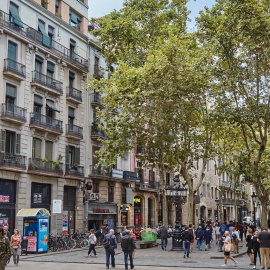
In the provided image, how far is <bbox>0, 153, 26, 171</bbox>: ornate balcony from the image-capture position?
30.1 metres

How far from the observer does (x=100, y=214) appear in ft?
137

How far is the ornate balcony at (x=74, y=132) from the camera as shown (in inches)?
1485

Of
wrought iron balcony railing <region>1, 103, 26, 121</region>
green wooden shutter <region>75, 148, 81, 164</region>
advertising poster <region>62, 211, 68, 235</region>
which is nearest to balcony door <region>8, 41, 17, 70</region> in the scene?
wrought iron balcony railing <region>1, 103, 26, 121</region>

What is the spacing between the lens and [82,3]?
4166 cm

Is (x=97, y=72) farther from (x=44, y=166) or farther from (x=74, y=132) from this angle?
(x=44, y=166)

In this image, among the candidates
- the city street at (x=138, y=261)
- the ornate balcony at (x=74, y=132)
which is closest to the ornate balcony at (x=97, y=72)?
the ornate balcony at (x=74, y=132)

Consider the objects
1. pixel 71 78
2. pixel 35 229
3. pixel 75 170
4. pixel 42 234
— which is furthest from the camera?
pixel 71 78

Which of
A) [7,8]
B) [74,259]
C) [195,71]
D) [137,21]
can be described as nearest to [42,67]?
[7,8]

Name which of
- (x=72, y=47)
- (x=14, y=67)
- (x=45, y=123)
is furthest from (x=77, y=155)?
(x=14, y=67)

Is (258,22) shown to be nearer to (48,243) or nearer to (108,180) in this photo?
(48,243)

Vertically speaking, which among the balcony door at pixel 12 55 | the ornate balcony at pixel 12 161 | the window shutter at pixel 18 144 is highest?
the balcony door at pixel 12 55

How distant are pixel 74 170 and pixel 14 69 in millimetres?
10067

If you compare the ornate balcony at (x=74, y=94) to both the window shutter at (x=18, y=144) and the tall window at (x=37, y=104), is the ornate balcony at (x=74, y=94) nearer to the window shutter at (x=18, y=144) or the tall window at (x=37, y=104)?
the tall window at (x=37, y=104)

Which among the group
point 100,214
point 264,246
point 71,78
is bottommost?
point 264,246
